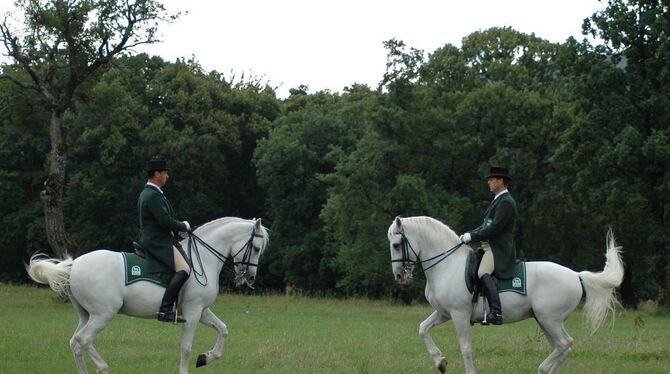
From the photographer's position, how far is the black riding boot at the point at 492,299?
46.5 ft

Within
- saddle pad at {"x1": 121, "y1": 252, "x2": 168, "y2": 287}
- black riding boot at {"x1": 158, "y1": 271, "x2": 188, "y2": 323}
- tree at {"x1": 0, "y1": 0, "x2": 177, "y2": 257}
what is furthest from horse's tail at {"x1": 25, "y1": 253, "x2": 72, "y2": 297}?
tree at {"x1": 0, "y1": 0, "x2": 177, "y2": 257}

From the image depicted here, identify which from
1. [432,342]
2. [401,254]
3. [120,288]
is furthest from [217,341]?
[432,342]

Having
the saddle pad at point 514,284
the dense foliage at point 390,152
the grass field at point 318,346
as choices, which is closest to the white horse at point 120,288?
the grass field at point 318,346

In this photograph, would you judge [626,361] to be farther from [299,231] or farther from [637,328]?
[299,231]

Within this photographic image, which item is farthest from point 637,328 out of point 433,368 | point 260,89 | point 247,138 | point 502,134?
point 260,89

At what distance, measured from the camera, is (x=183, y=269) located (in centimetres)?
1418

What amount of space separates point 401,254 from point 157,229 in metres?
3.58

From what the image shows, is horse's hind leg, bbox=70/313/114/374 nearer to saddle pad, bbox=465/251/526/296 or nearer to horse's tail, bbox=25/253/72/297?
horse's tail, bbox=25/253/72/297

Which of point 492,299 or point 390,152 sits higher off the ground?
point 390,152

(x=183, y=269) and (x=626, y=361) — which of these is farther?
(x=626, y=361)

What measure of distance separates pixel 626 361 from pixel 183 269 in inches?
330

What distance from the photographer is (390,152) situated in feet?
151

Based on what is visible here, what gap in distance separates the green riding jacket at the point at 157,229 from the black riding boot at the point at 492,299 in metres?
4.42

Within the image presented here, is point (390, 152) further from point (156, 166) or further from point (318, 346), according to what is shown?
point (156, 166)
